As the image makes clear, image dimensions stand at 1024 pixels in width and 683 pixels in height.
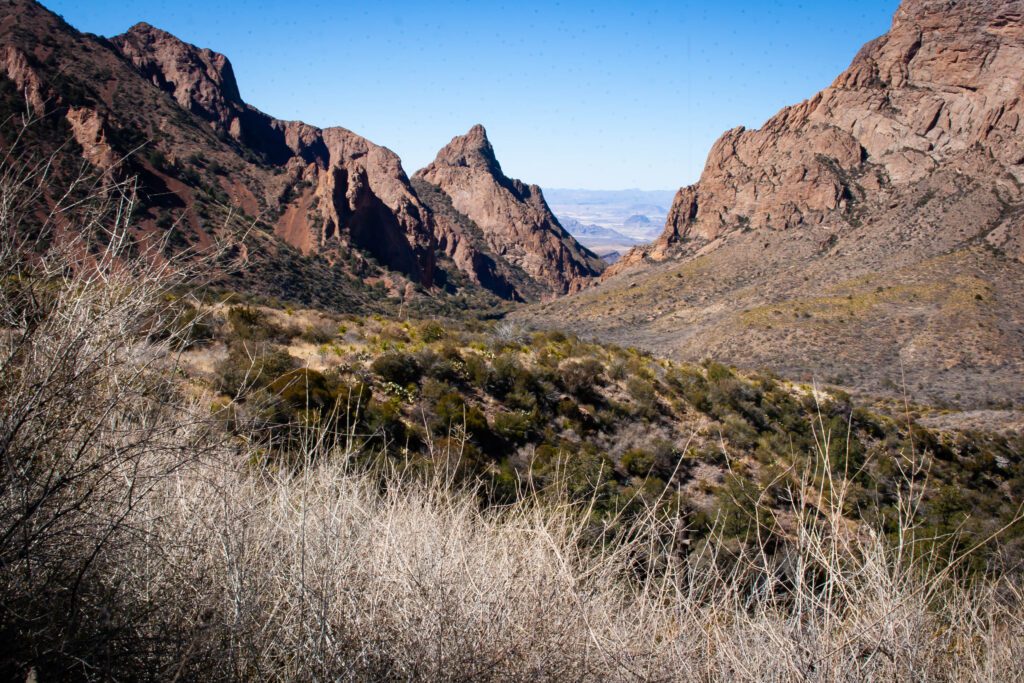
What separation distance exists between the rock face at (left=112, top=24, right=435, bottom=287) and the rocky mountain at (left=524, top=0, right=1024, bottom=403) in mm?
22441

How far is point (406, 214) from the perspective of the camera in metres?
78.8

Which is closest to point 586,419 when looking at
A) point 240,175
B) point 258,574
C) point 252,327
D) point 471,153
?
point 252,327

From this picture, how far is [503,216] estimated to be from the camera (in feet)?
350

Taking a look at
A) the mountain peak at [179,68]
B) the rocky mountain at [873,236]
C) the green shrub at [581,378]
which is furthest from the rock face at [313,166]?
the green shrub at [581,378]

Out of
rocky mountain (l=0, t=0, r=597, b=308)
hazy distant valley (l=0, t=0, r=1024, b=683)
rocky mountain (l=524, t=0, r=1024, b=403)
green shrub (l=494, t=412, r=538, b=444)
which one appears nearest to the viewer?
hazy distant valley (l=0, t=0, r=1024, b=683)

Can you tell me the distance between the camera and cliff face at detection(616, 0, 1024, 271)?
2117 inches

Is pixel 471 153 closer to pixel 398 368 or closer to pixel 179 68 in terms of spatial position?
pixel 179 68

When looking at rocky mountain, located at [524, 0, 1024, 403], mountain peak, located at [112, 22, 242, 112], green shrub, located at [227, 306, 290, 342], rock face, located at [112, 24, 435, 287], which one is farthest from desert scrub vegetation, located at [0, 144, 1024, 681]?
mountain peak, located at [112, 22, 242, 112]

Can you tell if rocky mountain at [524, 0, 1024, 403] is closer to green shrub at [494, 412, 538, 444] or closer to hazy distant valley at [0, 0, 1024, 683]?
hazy distant valley at [0, 0, 1024, 683]

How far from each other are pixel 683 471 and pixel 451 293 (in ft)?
240

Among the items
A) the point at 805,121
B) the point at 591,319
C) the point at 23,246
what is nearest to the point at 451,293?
the point at 591,319

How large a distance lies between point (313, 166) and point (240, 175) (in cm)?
953

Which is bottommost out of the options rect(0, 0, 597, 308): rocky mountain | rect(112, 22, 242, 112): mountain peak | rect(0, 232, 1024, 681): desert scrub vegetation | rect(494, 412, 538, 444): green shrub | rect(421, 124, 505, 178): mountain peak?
rect(494, 412, 538, 444): green shrub

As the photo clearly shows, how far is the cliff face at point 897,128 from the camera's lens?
53.8 meters
